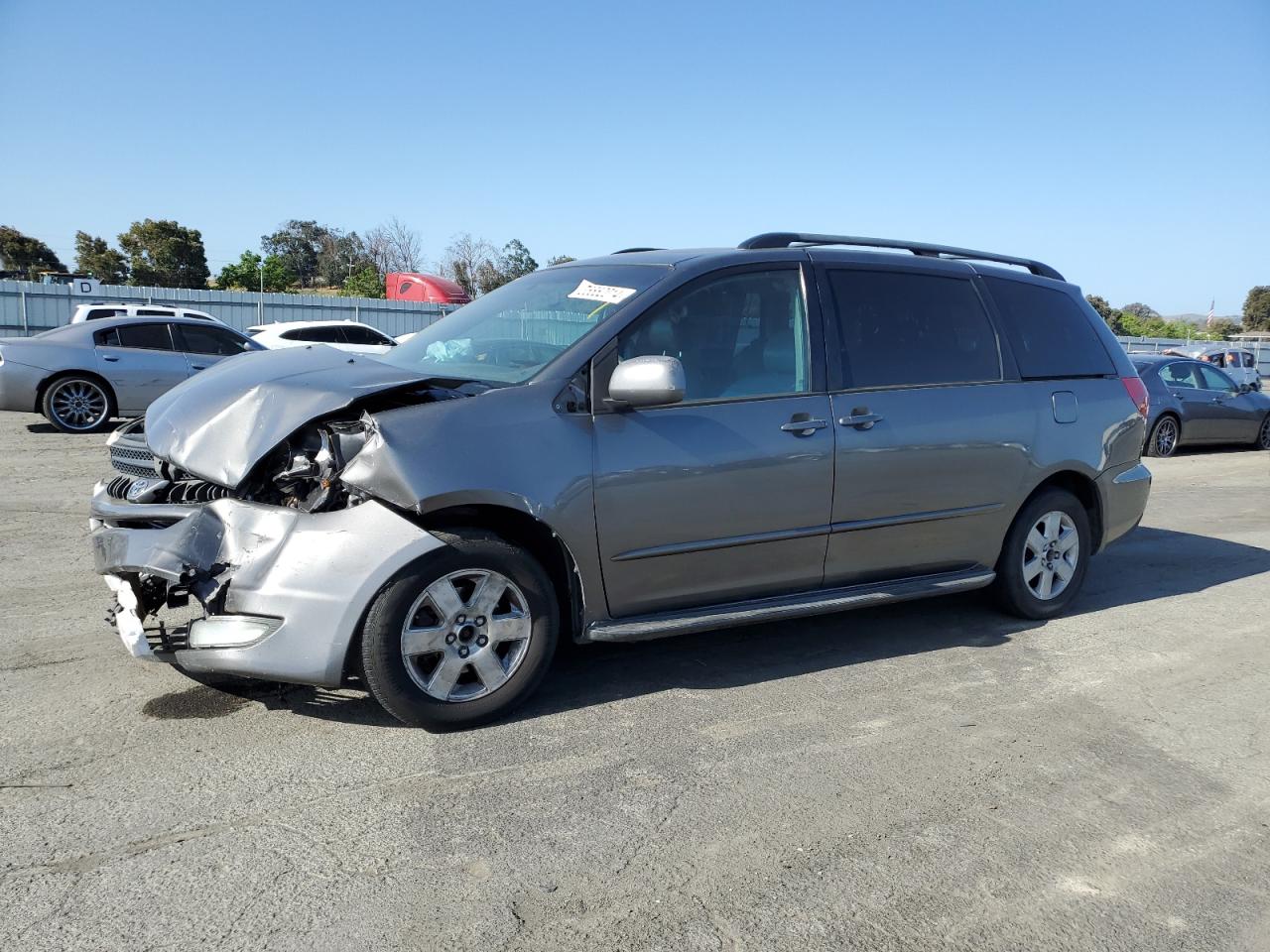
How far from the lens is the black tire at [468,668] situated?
141 inches

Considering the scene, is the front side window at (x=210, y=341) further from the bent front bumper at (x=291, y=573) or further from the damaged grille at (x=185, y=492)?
the bent front bumper at (x=291, y=573)

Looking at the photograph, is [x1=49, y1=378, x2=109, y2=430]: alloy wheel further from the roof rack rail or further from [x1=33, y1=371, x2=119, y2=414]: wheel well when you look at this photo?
Result: the roof rack rail

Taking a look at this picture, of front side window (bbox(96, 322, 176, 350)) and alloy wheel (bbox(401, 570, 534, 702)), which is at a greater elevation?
front side window (bbox(96, 322, 176, 350))

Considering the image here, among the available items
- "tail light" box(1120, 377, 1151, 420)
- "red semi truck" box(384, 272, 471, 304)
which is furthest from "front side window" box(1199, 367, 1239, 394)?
"red semi truck" box(384, 272, 471, 304)

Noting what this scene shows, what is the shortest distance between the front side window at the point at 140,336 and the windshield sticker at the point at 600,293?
10.4 m

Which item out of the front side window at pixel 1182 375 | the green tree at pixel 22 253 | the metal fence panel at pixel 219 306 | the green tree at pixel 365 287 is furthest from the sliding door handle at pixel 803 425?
the green tree at pixel 22 253

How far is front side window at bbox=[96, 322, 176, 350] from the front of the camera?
42.3ft

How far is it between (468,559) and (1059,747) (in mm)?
2349

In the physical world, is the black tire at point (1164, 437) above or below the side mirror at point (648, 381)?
below

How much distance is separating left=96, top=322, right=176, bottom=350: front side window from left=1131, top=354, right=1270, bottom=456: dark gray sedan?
43.3ft

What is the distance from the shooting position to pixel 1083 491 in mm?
5664

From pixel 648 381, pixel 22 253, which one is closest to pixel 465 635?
pixel 648 381

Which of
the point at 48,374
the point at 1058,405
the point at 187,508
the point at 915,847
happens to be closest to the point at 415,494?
the point at 187,508

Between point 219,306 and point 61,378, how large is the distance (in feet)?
65.4
